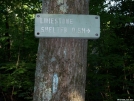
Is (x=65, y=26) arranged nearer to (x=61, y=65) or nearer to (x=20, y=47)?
(x=61, y=65)

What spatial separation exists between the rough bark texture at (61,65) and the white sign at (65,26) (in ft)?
0.23

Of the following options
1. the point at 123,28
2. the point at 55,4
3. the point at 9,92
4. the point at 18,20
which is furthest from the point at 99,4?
the point at 55,4

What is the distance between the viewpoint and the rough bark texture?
5.54 feet

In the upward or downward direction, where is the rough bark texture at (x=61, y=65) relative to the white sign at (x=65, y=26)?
downward

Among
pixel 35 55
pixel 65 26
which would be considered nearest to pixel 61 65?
pixel 65 26

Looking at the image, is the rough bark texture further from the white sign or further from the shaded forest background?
the shaded forest background

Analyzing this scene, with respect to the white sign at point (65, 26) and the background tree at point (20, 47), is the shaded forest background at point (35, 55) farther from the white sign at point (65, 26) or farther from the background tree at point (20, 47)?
the white sign at point (65, 26)

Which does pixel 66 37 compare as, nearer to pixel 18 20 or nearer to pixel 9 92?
pixel 18 20

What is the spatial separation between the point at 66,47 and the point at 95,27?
0.27 m

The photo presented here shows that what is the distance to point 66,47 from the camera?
5.66 feet

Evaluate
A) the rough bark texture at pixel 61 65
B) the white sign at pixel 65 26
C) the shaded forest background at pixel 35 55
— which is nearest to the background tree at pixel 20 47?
the shaded forest background at pixel 35 55

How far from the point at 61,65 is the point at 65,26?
11.6 inches

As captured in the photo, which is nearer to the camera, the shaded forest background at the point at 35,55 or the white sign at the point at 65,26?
the white sign at the point at 65,26

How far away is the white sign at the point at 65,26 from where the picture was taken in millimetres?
1669
